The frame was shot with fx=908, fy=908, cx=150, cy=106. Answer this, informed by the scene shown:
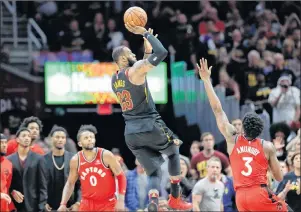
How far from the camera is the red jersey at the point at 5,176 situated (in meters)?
12.3

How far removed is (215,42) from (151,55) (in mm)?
8467

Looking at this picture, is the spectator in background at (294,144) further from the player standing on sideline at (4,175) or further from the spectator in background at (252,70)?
the player standing on sideline at (4,175)

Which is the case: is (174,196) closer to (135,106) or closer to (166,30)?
(135,106)

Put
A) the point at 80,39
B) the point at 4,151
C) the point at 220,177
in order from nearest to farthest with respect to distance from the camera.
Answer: the point at 4,151
the point at 220,177
the point at 80,39

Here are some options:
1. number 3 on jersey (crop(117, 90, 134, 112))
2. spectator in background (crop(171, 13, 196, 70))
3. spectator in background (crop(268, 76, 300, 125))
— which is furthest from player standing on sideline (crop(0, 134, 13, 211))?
spectator in background (crop(171, 13, 196, 70))

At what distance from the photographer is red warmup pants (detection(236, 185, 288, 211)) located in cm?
1066

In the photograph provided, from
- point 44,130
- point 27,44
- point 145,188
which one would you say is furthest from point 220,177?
point 27,44

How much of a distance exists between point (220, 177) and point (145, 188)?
124cm

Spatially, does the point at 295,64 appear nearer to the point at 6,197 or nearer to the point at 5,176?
the point at 5,176

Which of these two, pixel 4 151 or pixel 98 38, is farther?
pixel 98 38

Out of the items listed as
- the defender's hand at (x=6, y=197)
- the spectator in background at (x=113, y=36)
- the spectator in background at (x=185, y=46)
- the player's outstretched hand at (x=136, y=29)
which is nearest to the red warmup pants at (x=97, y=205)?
the defender's hand at (x=6, y=197)

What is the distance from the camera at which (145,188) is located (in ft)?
48.2

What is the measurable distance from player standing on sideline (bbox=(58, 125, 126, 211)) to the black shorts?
1200 mm

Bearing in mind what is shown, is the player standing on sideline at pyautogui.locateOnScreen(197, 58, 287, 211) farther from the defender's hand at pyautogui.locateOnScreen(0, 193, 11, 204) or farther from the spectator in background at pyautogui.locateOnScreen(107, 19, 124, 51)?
the spectator in background at pyautogui.locateOnScreen(107, 19, 124, 51)
